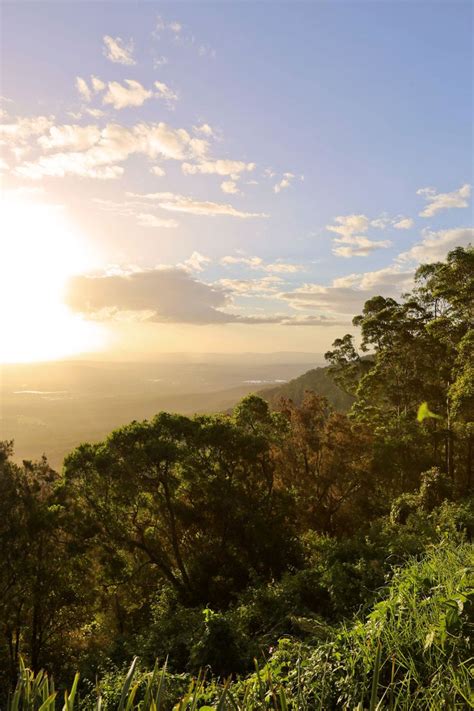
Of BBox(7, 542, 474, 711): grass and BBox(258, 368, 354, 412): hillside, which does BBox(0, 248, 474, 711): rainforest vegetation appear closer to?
BBox(7, 542, 474, 711): grass

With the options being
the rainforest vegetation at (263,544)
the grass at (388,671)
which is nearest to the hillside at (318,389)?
the rainforest vegetation at (263,544)

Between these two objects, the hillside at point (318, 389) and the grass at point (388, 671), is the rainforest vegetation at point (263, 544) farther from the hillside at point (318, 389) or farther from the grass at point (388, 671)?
the hillside at point (318, 389)

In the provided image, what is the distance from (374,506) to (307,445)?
422 centimetres

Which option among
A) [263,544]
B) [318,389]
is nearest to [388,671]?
[263,544]

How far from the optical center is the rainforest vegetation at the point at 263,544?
3.48 m

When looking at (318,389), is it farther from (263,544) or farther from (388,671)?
(388,671)

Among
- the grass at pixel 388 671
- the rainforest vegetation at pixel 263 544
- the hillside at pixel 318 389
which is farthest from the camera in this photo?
the hillside at pixel 318 389

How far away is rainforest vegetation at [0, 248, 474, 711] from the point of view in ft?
11.4

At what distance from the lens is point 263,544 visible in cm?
1440

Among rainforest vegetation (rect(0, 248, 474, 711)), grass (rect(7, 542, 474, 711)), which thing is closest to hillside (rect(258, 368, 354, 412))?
rainforest vegetation (rect(0, 248, 474, 711))

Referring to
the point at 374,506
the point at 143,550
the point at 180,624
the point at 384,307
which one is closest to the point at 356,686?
the point at 180,624

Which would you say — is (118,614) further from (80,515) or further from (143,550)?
(80,515)

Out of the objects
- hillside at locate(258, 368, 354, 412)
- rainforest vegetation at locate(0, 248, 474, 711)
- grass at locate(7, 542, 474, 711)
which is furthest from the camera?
hillside at locate(258, 368, 354, 412)

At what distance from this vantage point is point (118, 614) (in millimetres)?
16062
